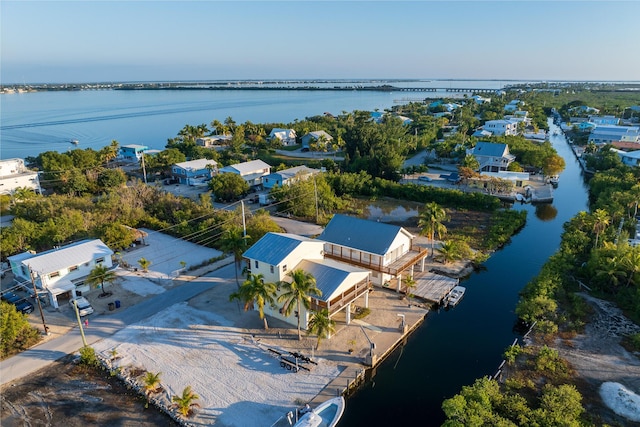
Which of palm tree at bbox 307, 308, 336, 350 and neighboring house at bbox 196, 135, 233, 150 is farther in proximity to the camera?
neighboring house at bbox 196, 135, 233, 150

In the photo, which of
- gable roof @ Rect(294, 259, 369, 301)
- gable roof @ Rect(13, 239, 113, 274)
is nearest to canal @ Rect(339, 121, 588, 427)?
gable roof @ Rect(294, 259, 369, 301)

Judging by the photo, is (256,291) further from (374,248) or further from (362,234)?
(362,234)

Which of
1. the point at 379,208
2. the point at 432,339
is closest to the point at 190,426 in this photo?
the point at 432,339

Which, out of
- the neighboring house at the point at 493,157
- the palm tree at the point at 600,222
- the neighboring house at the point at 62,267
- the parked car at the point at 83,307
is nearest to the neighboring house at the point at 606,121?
the neighboring house at the point at 493,157

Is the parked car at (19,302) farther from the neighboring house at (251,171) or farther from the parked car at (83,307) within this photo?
the neighboring house at (251,171)

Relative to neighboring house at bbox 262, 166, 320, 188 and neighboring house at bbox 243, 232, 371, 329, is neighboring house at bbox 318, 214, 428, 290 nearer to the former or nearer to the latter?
neighboring house at bbox 243, 232, 371, 329

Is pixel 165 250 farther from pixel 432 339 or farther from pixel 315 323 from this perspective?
pixel 432 339


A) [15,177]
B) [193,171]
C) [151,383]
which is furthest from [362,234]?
[15,177]
